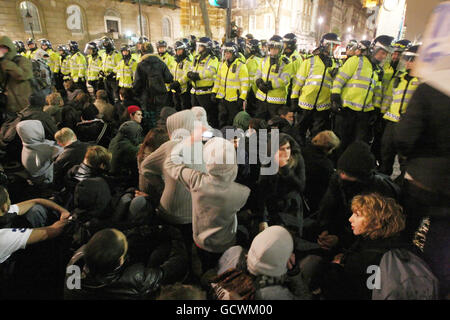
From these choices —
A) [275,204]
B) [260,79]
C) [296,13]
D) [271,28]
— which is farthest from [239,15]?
[275,204]

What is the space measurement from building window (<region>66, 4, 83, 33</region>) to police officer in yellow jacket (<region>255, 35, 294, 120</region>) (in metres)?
27.5

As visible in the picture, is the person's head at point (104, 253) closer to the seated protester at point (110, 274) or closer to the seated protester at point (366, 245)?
the seated protester at point (110, 274)

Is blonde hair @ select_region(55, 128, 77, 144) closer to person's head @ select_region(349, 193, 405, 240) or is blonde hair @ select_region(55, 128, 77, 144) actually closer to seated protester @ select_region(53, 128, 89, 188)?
seated protester @ select_region(53, 128, 89, 188)

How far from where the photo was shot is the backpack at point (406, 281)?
1408 mm

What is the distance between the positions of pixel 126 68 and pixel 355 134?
7.13 m

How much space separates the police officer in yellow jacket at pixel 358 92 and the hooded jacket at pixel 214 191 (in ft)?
11.7

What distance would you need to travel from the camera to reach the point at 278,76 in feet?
18.4

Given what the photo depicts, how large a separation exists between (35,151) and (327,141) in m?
3.98

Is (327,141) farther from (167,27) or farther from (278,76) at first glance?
(167,27)

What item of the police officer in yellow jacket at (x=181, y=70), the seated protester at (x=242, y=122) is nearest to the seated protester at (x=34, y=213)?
the seated protester at (x=242, y=122)

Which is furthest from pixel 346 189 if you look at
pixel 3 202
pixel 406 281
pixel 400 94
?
pixel 3 202

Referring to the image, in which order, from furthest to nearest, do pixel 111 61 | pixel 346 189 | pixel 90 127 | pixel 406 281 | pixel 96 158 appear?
pixel 111 61
pixel 90 127
pixel 96 158
pixel 346 189
pixel 406 281

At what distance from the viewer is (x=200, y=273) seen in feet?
7.69

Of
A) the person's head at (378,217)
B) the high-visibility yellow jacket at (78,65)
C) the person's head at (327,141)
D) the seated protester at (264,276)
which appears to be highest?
the high-visibility yellow jacket at (78,65)
